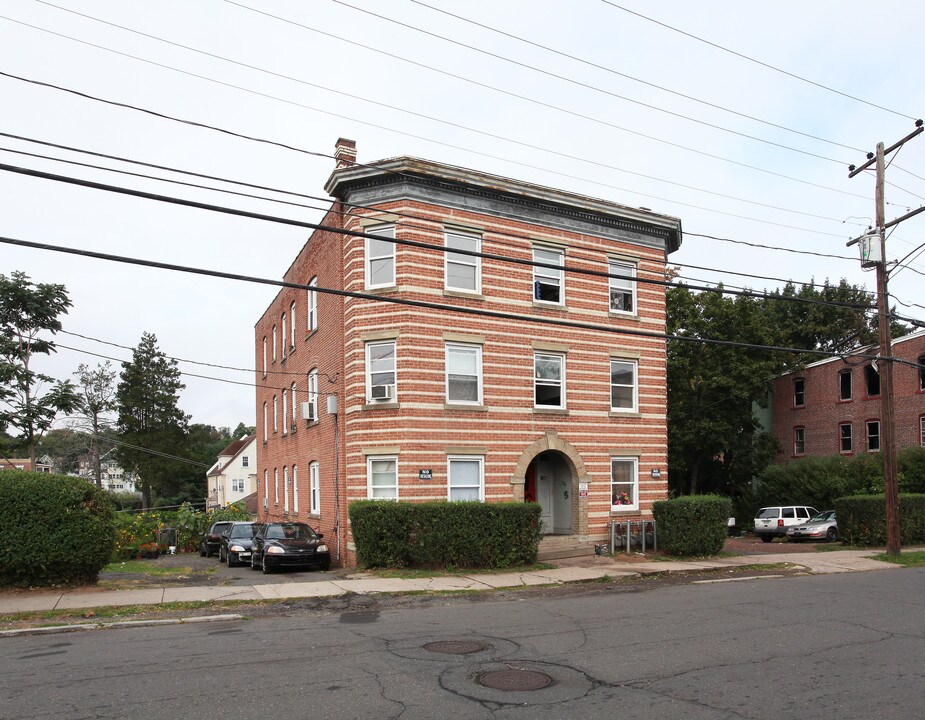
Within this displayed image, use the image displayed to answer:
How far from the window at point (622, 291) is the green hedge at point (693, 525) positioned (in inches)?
242

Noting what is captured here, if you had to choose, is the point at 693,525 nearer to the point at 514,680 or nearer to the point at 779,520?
the point at 514,680

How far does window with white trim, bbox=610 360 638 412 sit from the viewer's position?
78.4 ft

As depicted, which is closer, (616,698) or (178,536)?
(616,698)

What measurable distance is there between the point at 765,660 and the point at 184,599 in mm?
10090

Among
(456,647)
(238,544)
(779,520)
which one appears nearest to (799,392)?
(779,520)

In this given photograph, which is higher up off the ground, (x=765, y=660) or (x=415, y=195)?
(x=415, y=195)

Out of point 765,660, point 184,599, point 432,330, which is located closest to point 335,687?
point 765,660

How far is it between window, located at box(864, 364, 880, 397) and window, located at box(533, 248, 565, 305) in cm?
2812

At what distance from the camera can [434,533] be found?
59.6 feet

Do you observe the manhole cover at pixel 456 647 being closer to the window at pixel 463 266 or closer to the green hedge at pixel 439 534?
the green hedge at pixel 439 534

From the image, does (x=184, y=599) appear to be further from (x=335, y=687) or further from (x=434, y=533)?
(x=335, y=687)

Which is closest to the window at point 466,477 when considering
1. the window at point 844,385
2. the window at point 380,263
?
the window at point 380,263

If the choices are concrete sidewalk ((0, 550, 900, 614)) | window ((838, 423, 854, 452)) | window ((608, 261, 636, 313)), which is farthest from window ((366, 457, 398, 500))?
window ((838, 423, 854, 452))

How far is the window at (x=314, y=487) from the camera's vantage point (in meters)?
24.7
